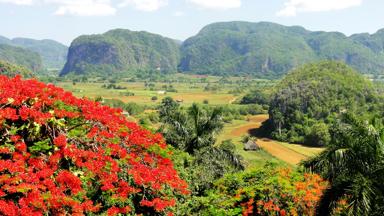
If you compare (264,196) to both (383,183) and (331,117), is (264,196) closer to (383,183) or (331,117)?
(383,183)

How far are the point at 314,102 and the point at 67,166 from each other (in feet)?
298

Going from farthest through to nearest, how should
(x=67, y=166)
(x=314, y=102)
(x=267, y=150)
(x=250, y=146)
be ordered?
(x=314, y=102)
(x=267, y=150)
(x=250, y=146)
(x=67, y=166)

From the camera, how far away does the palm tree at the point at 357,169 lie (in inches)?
576

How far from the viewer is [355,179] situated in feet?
49.6

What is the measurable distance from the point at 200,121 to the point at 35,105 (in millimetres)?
17570

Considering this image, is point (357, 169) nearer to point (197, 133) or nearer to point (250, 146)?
point (197, 133)

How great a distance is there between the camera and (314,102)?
9994 centimetres

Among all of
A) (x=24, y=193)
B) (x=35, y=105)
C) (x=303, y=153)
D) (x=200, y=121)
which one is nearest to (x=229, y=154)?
(x=200, y=121)

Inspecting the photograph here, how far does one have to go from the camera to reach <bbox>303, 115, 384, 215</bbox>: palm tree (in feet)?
48.0

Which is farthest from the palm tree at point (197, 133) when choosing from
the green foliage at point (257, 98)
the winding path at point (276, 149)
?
the green foliage at point (257, 98)

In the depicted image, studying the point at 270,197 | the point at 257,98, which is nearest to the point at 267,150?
the point at 270,197

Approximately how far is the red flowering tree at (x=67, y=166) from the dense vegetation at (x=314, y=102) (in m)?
74.0

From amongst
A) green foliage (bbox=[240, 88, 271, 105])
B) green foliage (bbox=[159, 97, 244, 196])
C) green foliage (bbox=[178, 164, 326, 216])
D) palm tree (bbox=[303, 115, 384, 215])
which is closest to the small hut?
green foliage (bbox=[159, 97, 244, 196])

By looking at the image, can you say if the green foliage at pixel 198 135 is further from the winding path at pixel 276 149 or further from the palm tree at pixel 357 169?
the winding path at pixel 276 149
